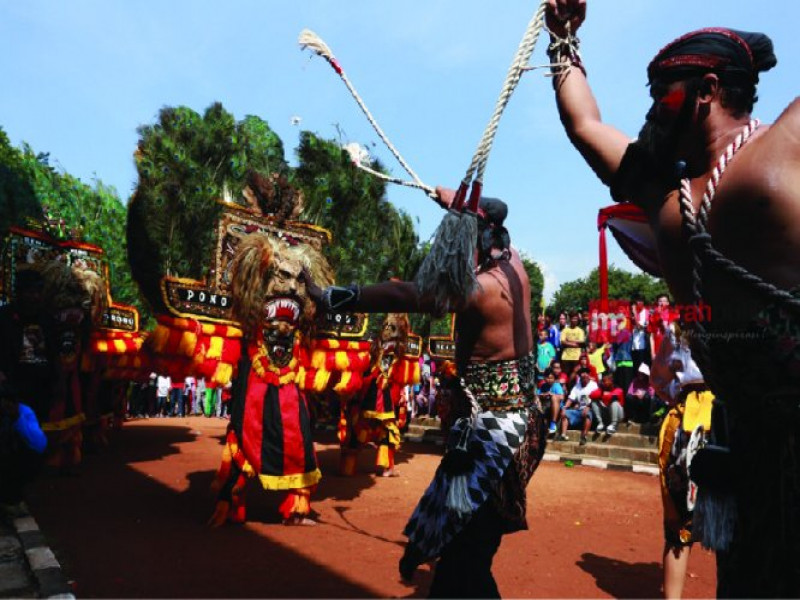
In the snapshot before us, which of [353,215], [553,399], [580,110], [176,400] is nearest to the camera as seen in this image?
[580,110]

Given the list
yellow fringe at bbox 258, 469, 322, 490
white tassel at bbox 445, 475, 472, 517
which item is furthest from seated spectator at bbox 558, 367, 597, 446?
white tassel at bbox 445, 475, 472, 517

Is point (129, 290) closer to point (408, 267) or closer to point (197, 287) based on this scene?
point (408, 267)

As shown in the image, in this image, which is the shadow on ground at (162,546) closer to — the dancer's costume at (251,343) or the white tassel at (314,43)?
the dancer's costume at (251,343)

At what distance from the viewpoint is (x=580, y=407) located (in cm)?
1262

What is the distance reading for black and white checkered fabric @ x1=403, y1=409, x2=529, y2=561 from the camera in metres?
2.60

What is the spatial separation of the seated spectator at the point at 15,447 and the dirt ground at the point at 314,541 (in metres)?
0.37

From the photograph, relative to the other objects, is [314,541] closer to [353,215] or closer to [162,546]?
[162,546]

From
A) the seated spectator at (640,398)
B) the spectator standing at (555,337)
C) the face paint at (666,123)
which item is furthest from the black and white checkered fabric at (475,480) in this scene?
the spectator standing at (555,337)

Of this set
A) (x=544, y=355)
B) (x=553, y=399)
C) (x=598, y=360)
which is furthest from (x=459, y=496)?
(x=598, y=360)

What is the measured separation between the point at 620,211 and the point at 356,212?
481 inches

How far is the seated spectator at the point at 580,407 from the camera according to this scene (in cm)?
1215

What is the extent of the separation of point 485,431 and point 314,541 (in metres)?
3.05

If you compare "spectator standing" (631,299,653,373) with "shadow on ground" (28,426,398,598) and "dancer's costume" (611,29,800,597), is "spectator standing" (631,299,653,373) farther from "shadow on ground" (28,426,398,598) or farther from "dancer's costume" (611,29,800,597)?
"dancer's costume" (611,29,800,597)

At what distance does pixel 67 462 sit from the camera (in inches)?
316
